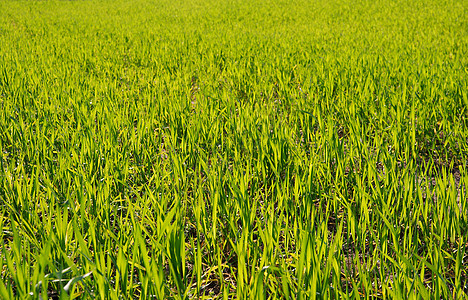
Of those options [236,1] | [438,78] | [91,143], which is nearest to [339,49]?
[438,78]

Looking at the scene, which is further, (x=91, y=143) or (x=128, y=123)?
(x=128, y=123)

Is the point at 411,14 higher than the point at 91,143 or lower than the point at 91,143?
higher

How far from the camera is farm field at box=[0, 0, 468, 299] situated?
106 cm

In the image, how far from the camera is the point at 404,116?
2338 mm

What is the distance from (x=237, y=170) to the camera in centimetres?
160

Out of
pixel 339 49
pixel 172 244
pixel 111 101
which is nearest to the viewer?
pixel 172 244

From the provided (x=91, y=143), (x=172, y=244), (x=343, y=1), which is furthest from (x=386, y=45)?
(x=343, y=1)

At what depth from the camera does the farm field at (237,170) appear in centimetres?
106

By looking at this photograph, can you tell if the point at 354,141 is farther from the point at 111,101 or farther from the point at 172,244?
the point at 111,101

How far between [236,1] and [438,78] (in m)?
12.5

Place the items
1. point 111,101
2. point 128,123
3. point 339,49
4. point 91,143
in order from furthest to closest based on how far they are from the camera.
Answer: point 339,49, point 111,101, point 128,123, point 91,143

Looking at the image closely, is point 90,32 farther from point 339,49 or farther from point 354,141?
point 354,141

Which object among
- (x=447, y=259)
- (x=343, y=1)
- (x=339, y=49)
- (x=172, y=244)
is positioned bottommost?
(x=447, y=259)

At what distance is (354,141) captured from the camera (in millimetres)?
1890
